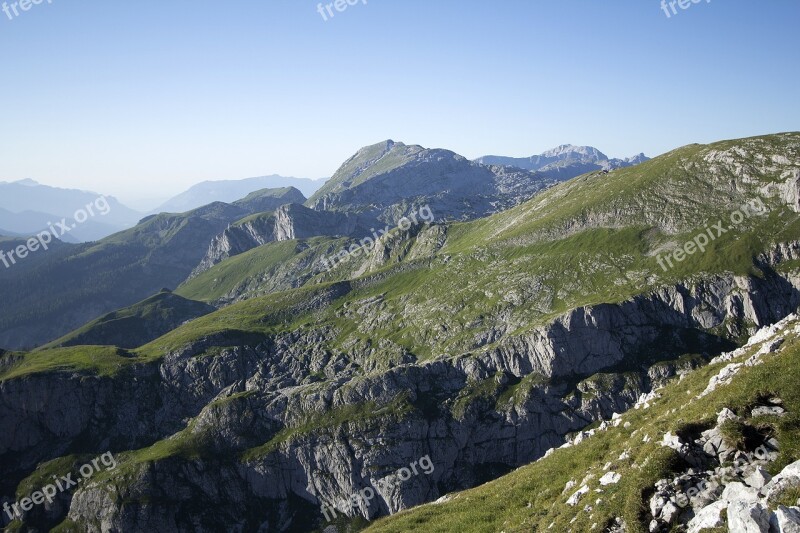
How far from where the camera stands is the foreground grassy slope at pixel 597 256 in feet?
489

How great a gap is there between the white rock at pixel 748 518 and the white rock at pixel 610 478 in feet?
29.5

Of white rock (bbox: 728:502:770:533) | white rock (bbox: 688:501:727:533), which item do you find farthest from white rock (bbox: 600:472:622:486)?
white rock (bbox: 728:502:770:533)

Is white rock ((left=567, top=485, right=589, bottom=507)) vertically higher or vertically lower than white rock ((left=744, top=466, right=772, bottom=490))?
lower

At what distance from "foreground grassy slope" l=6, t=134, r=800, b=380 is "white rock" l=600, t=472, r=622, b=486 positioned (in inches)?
4870

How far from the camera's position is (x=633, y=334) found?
14012 cm

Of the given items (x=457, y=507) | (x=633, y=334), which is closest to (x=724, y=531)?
(x=457, y=507)

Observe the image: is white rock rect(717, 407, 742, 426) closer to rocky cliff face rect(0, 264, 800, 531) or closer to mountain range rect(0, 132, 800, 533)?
mountain range rect(0, 132, 800, 533)

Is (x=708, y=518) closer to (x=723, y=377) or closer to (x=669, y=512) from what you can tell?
(x=669, y=512)

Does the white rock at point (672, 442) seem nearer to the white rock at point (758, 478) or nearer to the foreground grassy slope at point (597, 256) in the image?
the white rock at point (758, 478)

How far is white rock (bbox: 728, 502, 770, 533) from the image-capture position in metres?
15.7

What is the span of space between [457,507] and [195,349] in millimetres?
165371

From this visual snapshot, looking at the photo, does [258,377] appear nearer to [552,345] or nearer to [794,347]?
[552,345]

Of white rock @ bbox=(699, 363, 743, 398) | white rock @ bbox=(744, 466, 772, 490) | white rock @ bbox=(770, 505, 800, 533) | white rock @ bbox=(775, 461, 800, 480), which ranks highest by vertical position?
white rock @ bbox=(770, 505, 800, 533)

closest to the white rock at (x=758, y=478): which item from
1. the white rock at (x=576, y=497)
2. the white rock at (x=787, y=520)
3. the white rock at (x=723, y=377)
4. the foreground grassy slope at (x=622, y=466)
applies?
the foreground grassy slope at (x=622, y=466)
